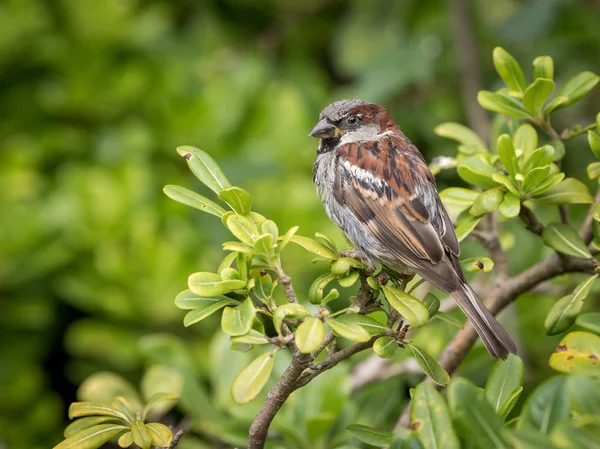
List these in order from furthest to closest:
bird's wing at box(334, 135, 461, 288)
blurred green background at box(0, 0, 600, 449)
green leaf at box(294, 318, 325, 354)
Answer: blurred green background at box(0, 0, 600, 449) < bird's wing at box(334, 135, 461, 288) < green leaf at box(294, 318, 325, 354)

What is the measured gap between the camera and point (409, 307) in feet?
4.48

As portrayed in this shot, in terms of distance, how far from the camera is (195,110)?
3.47 metres

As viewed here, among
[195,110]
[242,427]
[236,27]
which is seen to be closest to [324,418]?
[242,427]

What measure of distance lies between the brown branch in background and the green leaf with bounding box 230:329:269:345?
85.6 inches

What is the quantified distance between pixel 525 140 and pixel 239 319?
837 mm

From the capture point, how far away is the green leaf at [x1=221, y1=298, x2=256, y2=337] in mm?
1274

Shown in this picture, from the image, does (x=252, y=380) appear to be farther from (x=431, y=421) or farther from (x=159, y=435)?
(x=431, y=421)

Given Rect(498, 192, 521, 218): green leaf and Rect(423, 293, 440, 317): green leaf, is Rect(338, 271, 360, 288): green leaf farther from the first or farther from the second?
Rect(498, 192, 521, 218): green leaf

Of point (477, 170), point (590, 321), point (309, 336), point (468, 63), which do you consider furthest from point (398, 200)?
A: point (468, 63)

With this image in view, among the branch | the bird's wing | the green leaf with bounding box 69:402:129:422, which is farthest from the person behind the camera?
the bird's wing

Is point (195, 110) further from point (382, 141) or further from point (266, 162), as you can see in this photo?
point (382, 141)

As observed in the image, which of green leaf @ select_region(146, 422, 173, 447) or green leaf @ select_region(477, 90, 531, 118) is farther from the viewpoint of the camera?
green leaf @ select_region(477, 90, 531, 118)

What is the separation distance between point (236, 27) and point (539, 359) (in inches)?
97.5

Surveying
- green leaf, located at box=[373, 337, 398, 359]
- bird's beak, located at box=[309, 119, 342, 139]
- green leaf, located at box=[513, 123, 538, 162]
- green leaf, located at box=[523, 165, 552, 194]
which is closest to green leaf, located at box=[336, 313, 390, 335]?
green leaf, located at box=[373, 337, 398, 359]
